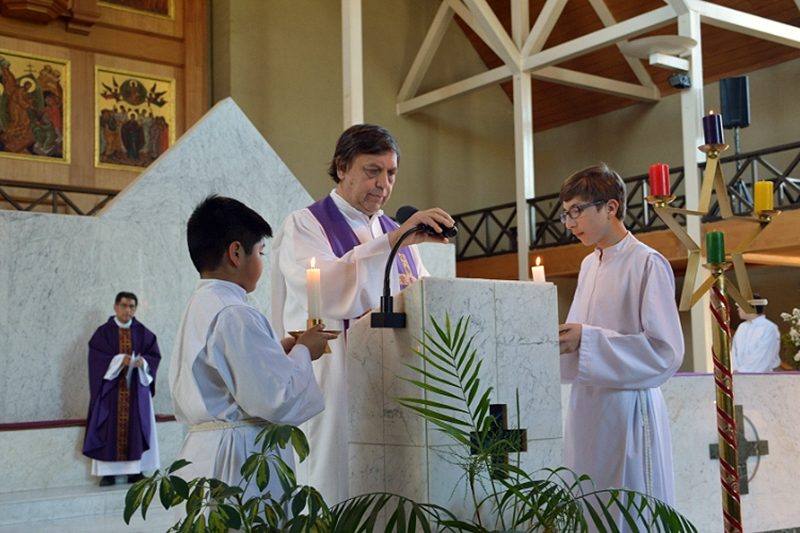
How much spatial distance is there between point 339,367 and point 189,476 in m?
0.60

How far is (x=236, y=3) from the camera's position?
16344mm

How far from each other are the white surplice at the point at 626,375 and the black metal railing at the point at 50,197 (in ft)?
34.9

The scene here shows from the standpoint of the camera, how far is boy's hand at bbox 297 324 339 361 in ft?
9.12

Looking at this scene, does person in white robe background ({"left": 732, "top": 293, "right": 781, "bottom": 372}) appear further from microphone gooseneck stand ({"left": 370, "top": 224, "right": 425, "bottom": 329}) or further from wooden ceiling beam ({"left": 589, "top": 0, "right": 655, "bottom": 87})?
microphone gooseneck stand ({"left": 370, "top": 224, "right": 425, "bottom": 329})

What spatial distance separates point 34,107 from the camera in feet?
48.9

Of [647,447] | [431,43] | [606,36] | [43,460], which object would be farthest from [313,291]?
[431,43]

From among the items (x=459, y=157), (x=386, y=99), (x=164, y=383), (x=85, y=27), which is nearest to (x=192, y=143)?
(x=164, y=383)

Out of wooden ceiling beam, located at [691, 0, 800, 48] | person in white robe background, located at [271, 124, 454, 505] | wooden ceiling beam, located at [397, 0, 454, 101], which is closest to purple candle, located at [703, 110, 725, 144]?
person in white robe background, located at [271, 124, 454, 505]

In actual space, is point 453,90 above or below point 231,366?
above

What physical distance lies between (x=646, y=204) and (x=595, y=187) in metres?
12.3

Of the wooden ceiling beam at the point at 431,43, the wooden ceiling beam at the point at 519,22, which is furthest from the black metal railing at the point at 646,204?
the wooden ceiling beam at the point at 431,43

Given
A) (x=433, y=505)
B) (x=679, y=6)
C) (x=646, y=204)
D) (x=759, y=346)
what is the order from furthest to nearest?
(x=646, y=204), (x=679, y=6), (x=759, y=346), (x=433, y=505)

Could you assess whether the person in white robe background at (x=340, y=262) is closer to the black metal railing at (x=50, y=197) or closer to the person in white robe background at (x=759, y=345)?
the person in white robe background at (x=759, y=345)

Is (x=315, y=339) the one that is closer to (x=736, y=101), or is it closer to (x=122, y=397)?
(x=736, y=101)
